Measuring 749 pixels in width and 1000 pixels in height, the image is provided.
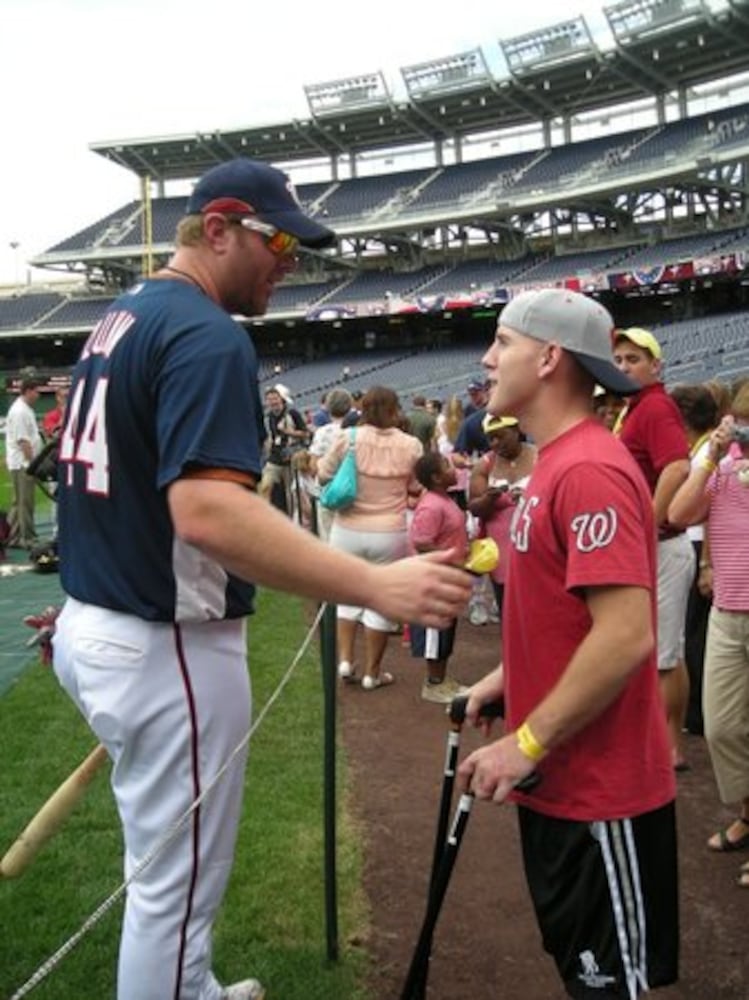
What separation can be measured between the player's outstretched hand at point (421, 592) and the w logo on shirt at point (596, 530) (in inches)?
11.2

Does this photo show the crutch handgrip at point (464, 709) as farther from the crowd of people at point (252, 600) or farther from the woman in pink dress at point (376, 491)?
the woman in pink dress at point (376, 491)

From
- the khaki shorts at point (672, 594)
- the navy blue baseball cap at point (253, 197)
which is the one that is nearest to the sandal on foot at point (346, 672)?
the khaki shorts at point (672, 594)

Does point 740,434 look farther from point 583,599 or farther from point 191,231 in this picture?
point 191,231

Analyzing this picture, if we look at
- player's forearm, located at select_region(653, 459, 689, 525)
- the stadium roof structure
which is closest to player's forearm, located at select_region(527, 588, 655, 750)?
player's forearm, located at select_region(653, 459, 689, 525)

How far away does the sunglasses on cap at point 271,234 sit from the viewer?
215cm

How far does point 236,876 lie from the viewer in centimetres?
386

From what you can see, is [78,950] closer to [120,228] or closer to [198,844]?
[198,844]

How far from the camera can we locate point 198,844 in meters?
2.18

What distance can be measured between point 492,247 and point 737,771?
45.1m

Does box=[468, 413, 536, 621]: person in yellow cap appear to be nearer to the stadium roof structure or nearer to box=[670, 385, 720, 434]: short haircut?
box=[670, 385, 720, 434]: short haircut

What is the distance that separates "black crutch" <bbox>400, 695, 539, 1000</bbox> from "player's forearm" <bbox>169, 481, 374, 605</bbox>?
2.30ft

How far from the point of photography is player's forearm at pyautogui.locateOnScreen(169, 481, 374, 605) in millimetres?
1798

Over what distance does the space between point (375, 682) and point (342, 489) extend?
4.64 feet

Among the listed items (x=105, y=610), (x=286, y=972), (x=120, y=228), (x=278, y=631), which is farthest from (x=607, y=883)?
(x=120, y=228)
